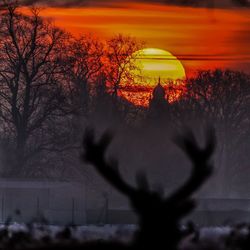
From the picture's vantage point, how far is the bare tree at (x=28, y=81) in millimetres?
39375

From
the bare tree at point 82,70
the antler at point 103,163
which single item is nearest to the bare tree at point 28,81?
the bare tree at point 82,70

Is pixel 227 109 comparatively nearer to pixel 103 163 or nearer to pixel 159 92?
pixel 159 92

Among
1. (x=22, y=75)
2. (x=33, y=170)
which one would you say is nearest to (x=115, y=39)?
(x=22, y=75)

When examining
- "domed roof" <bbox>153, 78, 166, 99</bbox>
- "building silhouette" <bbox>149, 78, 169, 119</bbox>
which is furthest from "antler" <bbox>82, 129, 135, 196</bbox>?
"domed roof" <bbox>153, 78, 166, 99</bbox>

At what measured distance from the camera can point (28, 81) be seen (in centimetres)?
4066

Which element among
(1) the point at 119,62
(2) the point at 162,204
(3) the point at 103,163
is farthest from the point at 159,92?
(2) the point at 162,204

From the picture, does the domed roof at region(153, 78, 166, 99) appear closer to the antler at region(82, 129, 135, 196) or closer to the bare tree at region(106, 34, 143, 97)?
the bare tree at region(106, 34, 143, 97)

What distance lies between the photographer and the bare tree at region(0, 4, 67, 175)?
39.4 meters

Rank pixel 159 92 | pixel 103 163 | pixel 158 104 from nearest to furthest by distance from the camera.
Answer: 1. pixel 103 163
2. pixel 158 104
3. pixel 159 92

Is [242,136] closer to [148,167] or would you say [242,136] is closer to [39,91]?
[148,167]

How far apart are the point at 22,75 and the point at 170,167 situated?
8165mm

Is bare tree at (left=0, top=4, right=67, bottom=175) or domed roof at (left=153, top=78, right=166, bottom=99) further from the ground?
bare tree at (left=0, top=4, right=67, bottom=175)

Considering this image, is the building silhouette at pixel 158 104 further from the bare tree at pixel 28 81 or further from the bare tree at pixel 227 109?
the bare tree at pixel 28 81

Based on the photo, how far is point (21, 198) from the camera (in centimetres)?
3672
